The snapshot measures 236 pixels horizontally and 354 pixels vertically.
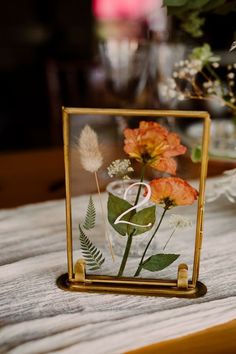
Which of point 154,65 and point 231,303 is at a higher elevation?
point 154,65

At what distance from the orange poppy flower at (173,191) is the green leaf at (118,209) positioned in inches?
1.4

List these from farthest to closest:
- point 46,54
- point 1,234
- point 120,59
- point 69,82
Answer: point 46,54 < point 69,82 < point 120,59 < point 1,234

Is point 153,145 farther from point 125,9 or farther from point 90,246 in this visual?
point 125,9

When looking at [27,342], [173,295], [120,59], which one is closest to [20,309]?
[27,342]

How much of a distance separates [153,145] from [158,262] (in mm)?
142

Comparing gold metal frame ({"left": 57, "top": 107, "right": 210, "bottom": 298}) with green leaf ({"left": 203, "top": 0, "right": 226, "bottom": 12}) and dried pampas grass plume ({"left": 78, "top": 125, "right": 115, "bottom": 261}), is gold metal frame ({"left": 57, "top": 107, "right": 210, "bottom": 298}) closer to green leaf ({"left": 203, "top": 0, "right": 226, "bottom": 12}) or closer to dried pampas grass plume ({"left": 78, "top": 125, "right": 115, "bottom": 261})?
dried pampas grass plume ({"left": 78, "top": 125, "right": 115, "bottom": 261})

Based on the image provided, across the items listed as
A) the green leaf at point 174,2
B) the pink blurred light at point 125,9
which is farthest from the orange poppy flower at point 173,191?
the pink blurred light at point 125,9

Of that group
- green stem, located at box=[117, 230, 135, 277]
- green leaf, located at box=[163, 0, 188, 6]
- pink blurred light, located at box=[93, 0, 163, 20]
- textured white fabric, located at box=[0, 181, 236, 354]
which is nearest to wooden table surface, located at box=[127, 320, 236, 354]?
textured white fabric, located at box=[0, 181, 236, 354]

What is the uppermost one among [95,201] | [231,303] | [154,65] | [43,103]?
[154,65]

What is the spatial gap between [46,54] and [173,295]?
3.45m

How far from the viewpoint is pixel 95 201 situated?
0.67 m

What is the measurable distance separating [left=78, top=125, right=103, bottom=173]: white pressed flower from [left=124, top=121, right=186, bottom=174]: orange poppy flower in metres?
0.04

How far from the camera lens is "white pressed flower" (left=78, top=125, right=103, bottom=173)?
2.13 feet

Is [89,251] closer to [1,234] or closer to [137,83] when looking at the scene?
[1,234]
